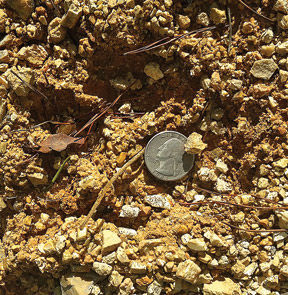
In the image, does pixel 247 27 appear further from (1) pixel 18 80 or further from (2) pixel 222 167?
(1) pixel 18 80

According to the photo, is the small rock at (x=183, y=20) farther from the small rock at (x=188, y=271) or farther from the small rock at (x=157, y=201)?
the small rock at (x=188, y=271)

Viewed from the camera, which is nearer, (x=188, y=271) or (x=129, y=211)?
(x=188, y=271)

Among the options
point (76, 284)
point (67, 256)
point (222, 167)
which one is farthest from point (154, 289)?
point (222, 167)

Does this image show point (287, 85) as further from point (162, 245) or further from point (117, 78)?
point (162, 245)

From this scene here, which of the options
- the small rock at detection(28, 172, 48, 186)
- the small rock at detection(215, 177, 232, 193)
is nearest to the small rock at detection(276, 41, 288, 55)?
the small rock at detection(215, 177, 232, 193)

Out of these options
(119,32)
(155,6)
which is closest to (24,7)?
(119,32)

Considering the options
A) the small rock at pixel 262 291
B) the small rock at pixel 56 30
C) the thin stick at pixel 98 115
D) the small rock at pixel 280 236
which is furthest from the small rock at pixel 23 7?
the small rock at pixel 262 291
